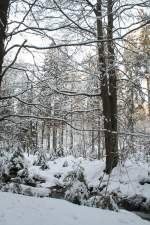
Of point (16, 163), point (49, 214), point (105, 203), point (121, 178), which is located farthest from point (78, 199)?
point (16, 163)

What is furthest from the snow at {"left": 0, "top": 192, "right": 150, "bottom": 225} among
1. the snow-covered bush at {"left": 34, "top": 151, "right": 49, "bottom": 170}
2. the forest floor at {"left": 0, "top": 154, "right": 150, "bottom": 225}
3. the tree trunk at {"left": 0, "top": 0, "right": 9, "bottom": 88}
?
the snow-covered bush at {"left": 34, "top": 151, "right": 49, "bottom": 170}

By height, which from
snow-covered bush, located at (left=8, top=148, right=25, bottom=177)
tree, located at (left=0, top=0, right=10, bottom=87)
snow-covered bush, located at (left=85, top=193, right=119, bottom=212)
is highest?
tree, located at (left=0, top=0, right=10, bottom=87)

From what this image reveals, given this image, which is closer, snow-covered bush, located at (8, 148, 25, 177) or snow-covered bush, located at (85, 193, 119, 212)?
snow-covered bush, located at (85, 193, 119, 212)

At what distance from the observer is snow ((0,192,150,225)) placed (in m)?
5.83

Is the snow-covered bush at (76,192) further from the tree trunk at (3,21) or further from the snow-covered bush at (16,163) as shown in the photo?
the snow-covered bush at (16,163)

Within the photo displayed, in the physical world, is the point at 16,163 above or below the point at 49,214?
above

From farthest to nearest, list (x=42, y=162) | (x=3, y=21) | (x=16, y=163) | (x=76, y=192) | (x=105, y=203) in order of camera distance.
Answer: (x=42, y=162) → (x=16, y=163) → (x=76, y=192) → (x=105, y=203) → (x=3, y=21)

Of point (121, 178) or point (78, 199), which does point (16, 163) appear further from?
point (78, 199)

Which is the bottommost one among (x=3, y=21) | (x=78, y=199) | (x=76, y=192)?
(x=78, y=199)

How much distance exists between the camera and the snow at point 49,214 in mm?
5828

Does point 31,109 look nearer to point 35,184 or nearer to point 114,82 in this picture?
point 114,82

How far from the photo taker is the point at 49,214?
6.24 m

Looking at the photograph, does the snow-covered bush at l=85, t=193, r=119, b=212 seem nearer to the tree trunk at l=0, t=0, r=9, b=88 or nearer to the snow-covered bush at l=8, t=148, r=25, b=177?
the tree trunk at l=0, t=0, r=9, b=88

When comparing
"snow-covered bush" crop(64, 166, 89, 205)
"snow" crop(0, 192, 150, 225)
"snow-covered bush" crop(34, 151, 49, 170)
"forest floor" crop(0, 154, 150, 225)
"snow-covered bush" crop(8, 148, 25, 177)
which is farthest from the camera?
"snow-covered bush" crop(34, 151, 49, 170)
